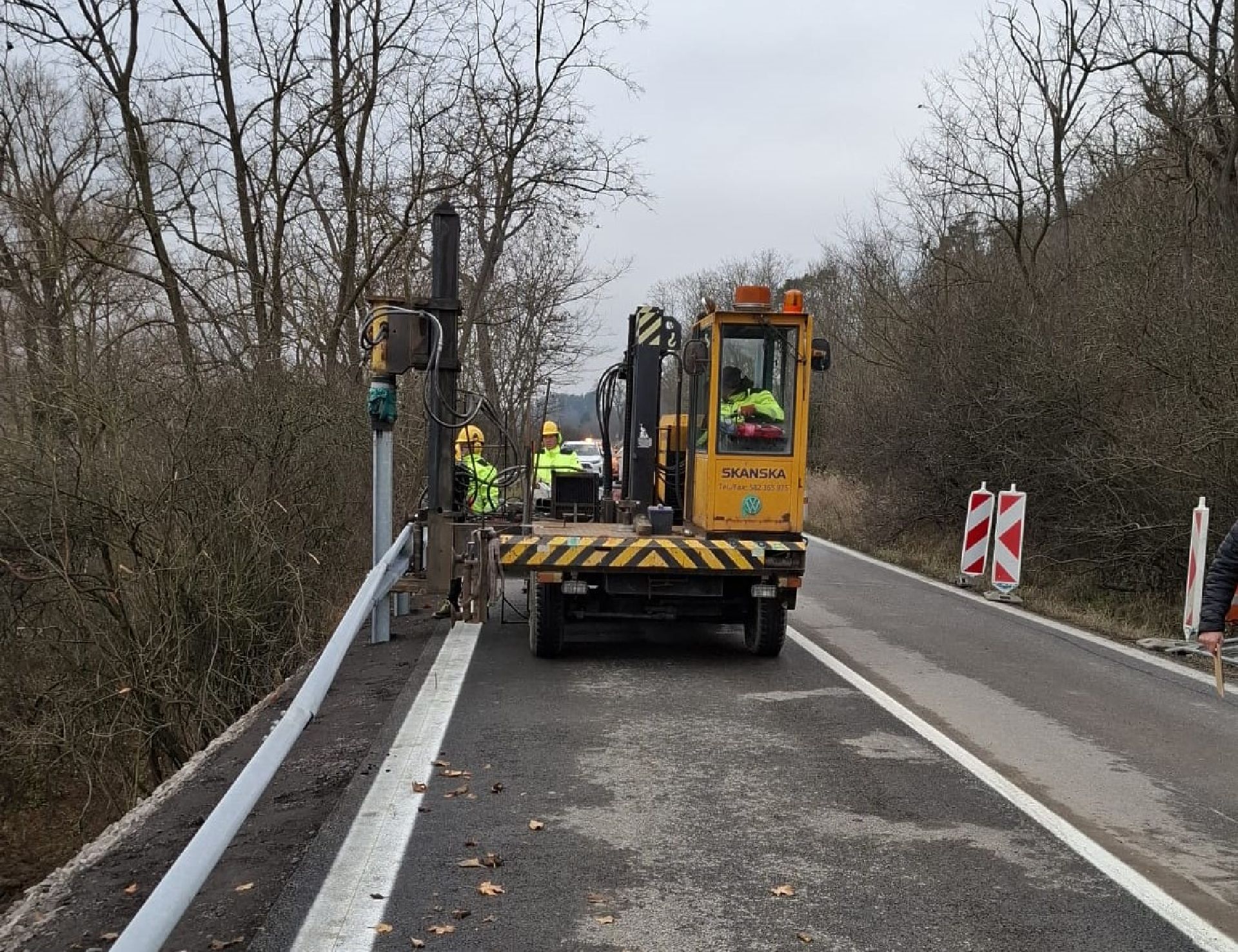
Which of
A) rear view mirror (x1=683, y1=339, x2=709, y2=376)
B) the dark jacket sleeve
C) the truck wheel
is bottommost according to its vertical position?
the truck wheel

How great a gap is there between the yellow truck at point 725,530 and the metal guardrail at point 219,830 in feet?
10.7

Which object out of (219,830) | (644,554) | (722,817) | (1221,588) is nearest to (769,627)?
(644,554)

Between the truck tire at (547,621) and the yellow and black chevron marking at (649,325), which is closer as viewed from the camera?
the truck tire at (547,621)

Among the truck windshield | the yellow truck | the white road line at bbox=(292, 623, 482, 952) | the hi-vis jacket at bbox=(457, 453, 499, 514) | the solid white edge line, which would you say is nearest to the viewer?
the white road line at bbox=(292, 623, 482, 952)

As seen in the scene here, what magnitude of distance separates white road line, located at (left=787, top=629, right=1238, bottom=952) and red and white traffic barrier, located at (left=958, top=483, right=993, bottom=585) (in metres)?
6.97

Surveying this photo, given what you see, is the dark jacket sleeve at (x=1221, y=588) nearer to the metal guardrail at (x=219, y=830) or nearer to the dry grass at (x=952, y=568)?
the metal guardrail at (x=219, y=830)

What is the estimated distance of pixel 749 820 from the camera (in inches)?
208

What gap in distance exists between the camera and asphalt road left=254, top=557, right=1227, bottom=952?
162 inches

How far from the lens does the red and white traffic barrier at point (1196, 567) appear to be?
33.8 ft

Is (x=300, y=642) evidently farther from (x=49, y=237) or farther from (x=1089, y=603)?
(x=1089, y=603)

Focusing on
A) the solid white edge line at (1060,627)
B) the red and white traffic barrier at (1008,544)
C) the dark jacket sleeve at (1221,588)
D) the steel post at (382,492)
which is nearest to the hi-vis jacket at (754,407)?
the steel post at (382,492)

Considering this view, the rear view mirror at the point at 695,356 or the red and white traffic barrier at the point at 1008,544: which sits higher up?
the rear view mirror at the point at 695,356

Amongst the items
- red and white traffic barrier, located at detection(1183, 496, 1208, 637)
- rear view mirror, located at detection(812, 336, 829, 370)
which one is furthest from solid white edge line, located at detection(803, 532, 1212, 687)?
rear view mirror, located at detection(812, 336, 829, 370)

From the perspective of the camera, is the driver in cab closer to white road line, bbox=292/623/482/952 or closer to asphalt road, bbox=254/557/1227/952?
asphalt road, bbox=254/557/1227/952
